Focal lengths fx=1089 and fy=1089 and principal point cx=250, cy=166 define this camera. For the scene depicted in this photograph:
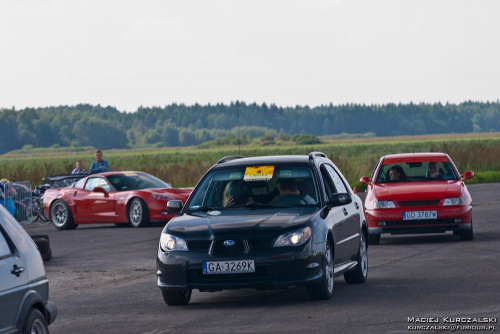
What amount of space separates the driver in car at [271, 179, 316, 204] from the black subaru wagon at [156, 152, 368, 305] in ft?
0.04

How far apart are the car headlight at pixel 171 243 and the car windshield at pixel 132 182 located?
14.6 metres

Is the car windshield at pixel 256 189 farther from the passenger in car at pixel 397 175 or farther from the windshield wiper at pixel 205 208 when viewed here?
the passenger in car at pixel 397 175

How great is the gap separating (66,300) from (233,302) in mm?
2083

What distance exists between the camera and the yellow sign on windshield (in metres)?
11.9

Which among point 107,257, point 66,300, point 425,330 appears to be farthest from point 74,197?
point 425,330

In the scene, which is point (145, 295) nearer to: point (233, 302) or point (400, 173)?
point (233, 302)

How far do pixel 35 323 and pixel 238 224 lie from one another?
367 centimetres

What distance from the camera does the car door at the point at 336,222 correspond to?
37.9 feet

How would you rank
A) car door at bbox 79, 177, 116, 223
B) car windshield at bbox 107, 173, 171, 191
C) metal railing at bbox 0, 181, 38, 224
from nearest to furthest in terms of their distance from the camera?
1. car door at bbox 79, 177, 116, 223
2. car windshield at bbox 107, 173, 171, 191
3. metal railing at bbox 0, 181, 38, 224

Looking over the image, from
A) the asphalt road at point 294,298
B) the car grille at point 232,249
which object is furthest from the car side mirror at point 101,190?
the car grille at point 232,249

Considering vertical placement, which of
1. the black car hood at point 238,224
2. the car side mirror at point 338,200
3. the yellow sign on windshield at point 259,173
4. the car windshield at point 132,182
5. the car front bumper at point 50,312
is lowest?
the car windshield at point 132,182

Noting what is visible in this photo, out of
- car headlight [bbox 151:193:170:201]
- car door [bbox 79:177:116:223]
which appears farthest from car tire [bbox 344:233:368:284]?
car door [bbox 79:177:116:223]

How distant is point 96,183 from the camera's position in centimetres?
2616

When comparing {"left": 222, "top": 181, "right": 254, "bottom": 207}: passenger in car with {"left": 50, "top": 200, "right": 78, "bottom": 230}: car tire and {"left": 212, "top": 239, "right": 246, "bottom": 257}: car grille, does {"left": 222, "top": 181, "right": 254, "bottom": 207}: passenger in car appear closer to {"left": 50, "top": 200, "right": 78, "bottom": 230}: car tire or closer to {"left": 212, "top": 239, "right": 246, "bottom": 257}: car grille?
{"left": 212, "top": 239, "right": 246, "bottom": 257}: car grille
